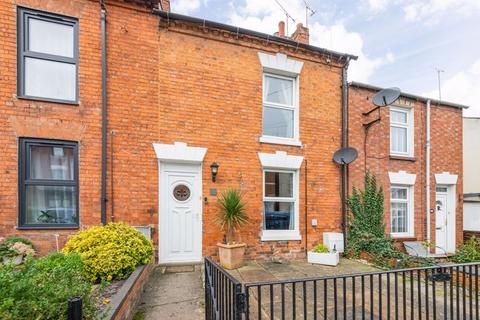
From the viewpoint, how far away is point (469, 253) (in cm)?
761

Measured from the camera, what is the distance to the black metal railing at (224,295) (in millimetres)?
1988

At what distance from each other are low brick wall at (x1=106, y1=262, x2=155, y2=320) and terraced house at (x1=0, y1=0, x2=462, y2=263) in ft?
4.88

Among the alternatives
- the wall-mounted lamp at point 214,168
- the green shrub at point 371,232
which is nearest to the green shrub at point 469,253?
the green shrub at point 371,232

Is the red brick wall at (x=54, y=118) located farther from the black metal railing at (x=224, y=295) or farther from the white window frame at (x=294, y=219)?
the white window frame at (x=294, y=219)

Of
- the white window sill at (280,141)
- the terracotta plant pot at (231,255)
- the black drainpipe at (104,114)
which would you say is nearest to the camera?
the black drainpipe at (104,114)

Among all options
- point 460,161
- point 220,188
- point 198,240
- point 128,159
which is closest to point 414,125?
point 460,161

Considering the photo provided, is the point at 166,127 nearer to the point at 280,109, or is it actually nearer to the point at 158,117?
the point at 158,117

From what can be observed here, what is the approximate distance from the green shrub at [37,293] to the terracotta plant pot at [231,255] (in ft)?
10.3

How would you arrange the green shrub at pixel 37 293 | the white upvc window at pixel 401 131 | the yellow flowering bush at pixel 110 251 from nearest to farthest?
1. the green shrub at pixel 37 293
2. the yellow flowering bush at pixel 110 251
3. the white upvc window at pixel 401 131

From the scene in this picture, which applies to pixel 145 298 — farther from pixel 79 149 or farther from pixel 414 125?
pixel 414 125

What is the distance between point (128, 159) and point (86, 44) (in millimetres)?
2450

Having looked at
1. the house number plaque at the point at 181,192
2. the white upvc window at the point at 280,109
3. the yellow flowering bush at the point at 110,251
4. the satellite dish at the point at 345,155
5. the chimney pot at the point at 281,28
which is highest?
the chimney pot at the point at 281,28

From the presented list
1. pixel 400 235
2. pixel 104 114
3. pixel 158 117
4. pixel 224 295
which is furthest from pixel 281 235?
pixel 104 114

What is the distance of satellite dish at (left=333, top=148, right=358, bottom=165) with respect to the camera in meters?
6.79
